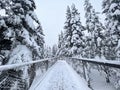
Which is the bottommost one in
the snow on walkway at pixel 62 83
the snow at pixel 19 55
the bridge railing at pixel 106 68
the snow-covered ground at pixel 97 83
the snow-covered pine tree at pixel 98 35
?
the snow-covered ground at pixel 97 83

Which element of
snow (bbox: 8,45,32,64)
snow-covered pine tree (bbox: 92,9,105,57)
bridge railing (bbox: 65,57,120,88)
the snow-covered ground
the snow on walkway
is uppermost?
snow-covered pine tree (bbox: 92,9,105,57)

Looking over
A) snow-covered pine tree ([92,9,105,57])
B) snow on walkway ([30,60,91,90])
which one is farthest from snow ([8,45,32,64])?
snow-covered pine tree ([92,9,105,57])

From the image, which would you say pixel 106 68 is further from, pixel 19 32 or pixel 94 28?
Result: pixel 94 28

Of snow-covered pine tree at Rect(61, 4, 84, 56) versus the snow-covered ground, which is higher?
snow-covered pine tree at Rect(61, 4, 84, 56)

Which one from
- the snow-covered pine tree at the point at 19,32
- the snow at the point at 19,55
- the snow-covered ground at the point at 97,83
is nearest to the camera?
the snow-covered ground at the point at 97,83

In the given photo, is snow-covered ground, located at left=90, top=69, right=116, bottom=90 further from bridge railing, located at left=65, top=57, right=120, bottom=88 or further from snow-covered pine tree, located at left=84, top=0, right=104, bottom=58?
snow-covered pine tree, located at left=84, top=0, right=104, bottom=58

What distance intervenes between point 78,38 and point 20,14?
16.9m

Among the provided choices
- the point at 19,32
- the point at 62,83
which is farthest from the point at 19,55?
the point at 62,83

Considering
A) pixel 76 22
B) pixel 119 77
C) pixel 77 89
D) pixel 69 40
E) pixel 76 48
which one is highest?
pixel 76 22

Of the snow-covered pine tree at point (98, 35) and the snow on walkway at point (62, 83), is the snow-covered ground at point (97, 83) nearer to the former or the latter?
the snow on walkway at point (62, 83)

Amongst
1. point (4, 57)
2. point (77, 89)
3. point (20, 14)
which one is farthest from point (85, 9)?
point (77, 89)

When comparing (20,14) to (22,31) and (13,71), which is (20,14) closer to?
(22,31)

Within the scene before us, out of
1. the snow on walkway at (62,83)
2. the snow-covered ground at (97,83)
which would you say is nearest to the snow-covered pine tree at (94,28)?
the snow-covered ground at (97,83)

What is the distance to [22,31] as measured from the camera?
11.1 m
